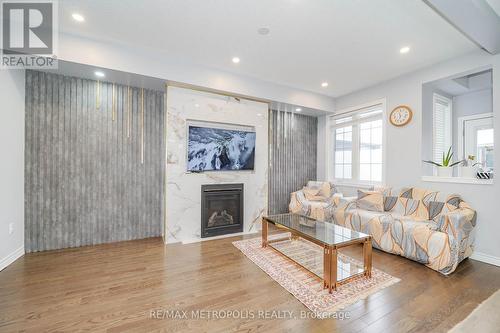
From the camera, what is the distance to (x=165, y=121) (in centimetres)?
376

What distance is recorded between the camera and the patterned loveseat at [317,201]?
13.7 feet

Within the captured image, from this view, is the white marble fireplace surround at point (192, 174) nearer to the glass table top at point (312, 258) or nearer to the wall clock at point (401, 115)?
the glass table top at point (312, 258)

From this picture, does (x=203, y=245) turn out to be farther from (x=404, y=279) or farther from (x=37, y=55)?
(x=37, y=55)

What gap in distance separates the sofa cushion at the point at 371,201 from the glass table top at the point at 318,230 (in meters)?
1.18

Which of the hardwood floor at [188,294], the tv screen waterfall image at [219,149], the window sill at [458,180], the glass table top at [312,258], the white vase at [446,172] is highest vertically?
the tv screen waterfall image at [219,149]

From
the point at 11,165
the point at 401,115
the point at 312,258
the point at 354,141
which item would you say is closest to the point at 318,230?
the point at 312,258

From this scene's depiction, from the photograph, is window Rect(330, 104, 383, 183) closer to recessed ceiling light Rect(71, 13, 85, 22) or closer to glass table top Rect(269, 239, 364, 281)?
glass table top Rect(269, 239, 364, 281)

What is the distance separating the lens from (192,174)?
380cm

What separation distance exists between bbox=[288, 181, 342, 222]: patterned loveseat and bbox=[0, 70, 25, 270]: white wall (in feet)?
14.5

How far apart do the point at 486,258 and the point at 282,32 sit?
4.01m

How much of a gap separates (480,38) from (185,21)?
11.2ft

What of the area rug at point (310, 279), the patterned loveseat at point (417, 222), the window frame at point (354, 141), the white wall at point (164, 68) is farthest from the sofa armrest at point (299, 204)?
the white wall at point (164, 68)

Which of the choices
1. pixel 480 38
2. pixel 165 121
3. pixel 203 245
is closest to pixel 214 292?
pixel 203 245

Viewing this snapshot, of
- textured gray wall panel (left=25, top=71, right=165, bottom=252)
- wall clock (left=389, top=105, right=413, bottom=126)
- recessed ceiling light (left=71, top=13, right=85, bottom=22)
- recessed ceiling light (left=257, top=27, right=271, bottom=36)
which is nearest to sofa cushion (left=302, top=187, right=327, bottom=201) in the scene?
wall clock (left=389, top=105, right=413, bottom=126)
